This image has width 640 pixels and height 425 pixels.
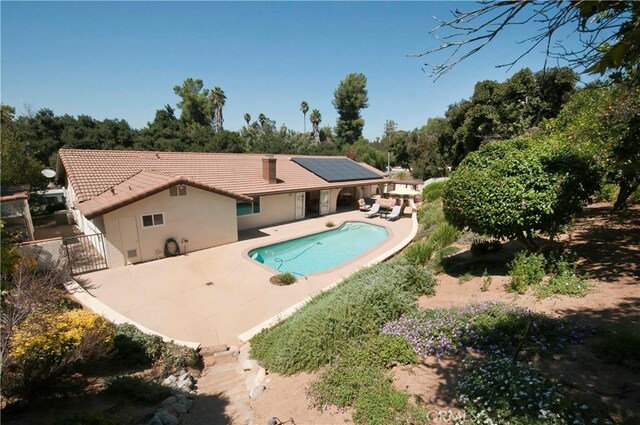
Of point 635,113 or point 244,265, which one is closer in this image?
point 635,113

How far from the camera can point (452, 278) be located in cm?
918

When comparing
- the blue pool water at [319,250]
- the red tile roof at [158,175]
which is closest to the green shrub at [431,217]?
the blue pool water at [319,250]

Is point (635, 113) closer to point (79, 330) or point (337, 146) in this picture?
point (79, 330)

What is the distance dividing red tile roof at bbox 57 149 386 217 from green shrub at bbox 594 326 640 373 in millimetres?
14679

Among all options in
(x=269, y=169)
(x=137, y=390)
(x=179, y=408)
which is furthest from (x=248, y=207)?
(x=179, y=408)

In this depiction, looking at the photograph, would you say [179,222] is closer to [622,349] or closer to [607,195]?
[622,349]

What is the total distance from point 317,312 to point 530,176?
249 inches

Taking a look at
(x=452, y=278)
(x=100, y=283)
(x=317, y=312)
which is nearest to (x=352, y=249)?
(x=452, y=278)

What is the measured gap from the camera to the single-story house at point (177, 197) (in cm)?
1301

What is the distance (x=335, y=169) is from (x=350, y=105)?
1444 inches

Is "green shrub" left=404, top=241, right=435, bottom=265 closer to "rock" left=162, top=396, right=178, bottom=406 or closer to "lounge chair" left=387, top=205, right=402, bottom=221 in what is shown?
"rock" left=162, top=396, right=178, bottom=406

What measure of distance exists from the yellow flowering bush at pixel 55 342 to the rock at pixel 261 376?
10.6 ft

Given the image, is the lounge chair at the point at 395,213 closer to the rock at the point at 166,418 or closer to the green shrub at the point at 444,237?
the green shrub at the point at 444,237

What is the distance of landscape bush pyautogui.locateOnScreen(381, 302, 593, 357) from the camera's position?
490cm
